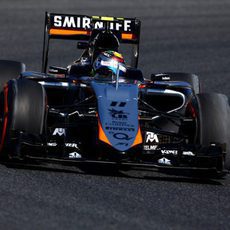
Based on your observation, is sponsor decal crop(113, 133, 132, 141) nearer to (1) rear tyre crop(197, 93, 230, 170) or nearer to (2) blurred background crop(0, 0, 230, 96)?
(1) rear tyre crop(197, 93, 230, 170)

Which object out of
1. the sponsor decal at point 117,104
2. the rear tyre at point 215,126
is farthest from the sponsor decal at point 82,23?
the rear tyre at point 215,126

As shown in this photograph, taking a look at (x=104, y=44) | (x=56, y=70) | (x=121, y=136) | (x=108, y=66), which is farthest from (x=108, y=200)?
(x=104, y=44)

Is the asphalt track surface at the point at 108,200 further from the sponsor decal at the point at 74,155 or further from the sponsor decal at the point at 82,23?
the sponsor decal at the point at 82,23

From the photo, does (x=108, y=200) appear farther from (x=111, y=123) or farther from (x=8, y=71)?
(x=8, y=71)

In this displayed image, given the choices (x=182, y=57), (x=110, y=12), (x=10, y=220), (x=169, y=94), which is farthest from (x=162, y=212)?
(x=110, y=12)

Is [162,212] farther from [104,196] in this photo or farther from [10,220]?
[10,220]

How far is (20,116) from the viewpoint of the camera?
881cm

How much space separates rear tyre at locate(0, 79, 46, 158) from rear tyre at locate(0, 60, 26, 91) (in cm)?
165

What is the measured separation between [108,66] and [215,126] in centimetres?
179

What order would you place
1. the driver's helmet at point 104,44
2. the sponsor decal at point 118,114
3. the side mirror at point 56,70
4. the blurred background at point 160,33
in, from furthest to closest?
the blurred background at point 160,33
the driver's helmet at point 104,44
the side mirror at point 56,70
the sponsor decal at point 118,114

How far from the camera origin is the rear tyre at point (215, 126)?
895 centimetres

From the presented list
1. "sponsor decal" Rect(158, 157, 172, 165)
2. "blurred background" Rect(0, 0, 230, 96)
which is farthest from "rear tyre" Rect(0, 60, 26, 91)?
Result: "blurred background" Rect(0, 0, 230, 96)

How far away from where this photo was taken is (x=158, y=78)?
418 inches

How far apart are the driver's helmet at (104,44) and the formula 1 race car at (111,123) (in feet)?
1.23
